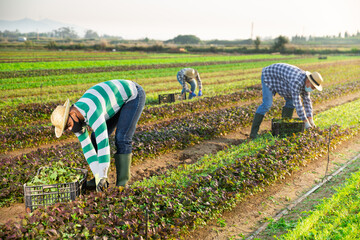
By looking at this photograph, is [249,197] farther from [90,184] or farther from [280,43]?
[280,43]

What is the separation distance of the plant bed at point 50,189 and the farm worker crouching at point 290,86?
4709 millimetres

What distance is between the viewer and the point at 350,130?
27.3ft

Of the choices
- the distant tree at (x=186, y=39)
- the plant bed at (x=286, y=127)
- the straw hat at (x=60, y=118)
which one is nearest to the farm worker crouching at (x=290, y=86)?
the plant bed at (x=286, y=127)

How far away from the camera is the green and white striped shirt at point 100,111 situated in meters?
4.01

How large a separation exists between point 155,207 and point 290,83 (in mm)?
4365

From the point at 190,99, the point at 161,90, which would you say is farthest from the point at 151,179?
the point at 161,90

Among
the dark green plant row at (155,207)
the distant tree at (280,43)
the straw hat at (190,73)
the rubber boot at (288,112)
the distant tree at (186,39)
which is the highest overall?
the distant tree at (186,39)

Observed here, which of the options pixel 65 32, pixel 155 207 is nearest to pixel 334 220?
pixel 155 207

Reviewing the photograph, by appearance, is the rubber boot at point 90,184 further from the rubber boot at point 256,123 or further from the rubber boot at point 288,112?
the rubber boot at point 288,112

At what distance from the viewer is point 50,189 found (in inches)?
162

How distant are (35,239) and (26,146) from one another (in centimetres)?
511

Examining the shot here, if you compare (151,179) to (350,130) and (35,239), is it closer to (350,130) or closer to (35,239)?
(35,239)

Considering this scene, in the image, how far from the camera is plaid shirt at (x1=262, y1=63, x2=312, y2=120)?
6.85 metres

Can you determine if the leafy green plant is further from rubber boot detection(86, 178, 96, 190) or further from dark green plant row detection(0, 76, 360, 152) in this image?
dark green plant row detection(0, 76, 360, 152)
